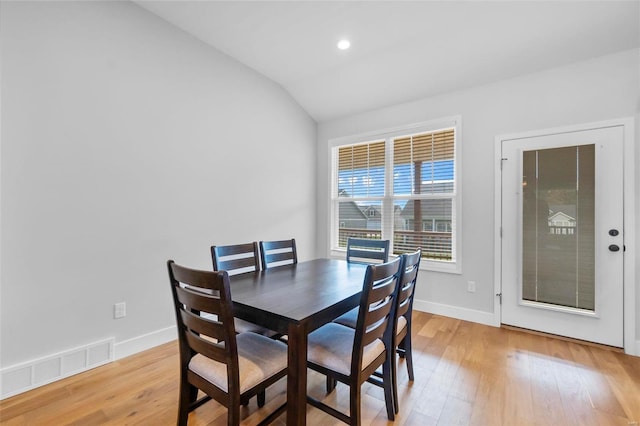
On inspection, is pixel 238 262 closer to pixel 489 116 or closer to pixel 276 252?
pixel 276 252

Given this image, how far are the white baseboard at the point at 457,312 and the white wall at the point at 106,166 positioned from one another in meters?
2.27

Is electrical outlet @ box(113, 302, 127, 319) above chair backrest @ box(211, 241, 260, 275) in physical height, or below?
below

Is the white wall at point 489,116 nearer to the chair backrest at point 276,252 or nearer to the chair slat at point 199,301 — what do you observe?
the chair backrest at point 276,252

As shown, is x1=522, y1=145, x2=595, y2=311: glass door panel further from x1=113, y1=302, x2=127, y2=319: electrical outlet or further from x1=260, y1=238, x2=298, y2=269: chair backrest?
x1=113, y1=302, x2=127, y2=319: electrical outlet

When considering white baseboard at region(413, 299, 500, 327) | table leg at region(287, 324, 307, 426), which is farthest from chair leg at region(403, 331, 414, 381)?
white baseboard at region(413, 299, 500, 327)

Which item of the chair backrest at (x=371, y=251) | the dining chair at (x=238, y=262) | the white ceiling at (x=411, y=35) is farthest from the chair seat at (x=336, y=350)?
the white ceiling at (x=411, y=35)

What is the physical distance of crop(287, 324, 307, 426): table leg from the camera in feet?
4.06

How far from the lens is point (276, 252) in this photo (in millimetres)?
2689

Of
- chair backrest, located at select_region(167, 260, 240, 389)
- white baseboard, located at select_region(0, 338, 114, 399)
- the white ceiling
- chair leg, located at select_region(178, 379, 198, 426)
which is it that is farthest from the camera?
the white ceiling

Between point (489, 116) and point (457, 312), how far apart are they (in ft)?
7.17

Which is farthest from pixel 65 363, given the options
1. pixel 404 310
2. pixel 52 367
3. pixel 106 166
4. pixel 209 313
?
pixel 404 310

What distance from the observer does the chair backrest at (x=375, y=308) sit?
4.38 ft

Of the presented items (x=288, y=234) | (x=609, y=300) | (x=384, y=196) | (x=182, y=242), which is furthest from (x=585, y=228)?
(x=182, y=242)

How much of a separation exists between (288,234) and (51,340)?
2495 mm
